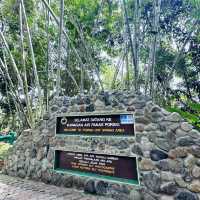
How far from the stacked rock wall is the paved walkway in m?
0.13

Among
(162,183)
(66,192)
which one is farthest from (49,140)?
(162,183)

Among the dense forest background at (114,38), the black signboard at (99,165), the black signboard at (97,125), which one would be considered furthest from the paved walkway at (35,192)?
the dense forest background at (114,38)

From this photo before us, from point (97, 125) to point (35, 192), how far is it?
128 centimetres

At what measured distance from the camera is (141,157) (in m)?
3.10

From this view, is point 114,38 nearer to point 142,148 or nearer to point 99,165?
point 99,165

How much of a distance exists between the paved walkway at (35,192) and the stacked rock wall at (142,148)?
132 mm

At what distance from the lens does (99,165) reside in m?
3.52

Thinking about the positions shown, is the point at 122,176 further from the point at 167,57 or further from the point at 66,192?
the point at 167,57

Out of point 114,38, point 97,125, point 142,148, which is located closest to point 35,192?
point 97,125

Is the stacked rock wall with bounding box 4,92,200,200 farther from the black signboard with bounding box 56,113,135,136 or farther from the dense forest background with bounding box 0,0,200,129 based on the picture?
the dense forest background with bounding box 0,0,200,129

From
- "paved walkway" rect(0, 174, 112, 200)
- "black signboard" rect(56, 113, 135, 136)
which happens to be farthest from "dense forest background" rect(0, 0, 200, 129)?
"black signboard" rect(56, 113, 135, 136)

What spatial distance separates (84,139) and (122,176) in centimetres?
80

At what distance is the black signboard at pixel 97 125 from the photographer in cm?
329

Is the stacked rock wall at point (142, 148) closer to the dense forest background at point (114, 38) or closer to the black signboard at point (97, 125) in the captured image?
the black signboard at point (97, 125)
